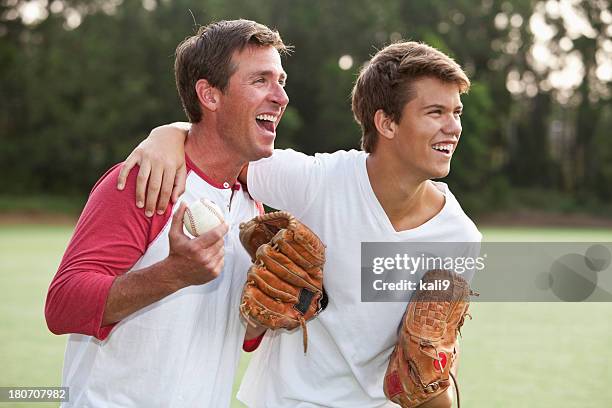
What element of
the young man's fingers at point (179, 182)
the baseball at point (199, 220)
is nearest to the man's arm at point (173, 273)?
the baseball at point (199, 220)

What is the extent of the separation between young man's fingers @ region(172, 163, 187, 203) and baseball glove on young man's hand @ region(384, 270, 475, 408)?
1.01m

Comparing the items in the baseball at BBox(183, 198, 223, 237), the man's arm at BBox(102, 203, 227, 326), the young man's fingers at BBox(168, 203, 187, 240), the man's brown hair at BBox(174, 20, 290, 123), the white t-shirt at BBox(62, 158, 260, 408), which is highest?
the man's brown hair at BBox(174, 20, 290, 123)

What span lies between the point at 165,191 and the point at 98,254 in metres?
0.34

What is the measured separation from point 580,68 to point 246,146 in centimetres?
4466

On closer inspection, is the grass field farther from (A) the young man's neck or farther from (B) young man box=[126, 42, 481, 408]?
(A) the young man's neck

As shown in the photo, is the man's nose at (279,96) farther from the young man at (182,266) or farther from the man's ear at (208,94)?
the man's ear at (208,94)

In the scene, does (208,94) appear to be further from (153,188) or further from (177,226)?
(177,226)

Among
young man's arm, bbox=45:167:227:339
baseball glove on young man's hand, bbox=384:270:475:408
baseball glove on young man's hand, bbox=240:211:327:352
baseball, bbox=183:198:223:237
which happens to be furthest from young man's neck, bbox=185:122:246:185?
baseball glove on young man's hand, bbox=384:270:475:408

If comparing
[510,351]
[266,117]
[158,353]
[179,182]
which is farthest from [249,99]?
[510,351]

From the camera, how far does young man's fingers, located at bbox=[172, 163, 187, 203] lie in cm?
284

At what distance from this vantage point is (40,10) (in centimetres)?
3906

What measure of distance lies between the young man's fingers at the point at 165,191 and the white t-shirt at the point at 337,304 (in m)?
0.53

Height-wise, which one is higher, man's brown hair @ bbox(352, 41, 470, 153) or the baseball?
man's brown hair @ bbox(352, 41, 470, 153)

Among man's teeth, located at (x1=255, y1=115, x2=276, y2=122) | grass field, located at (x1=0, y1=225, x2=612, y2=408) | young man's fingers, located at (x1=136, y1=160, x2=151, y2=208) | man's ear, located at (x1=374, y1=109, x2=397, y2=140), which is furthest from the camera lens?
grass field, located at (x1=0, y1=225, x2=612, y2=408)
